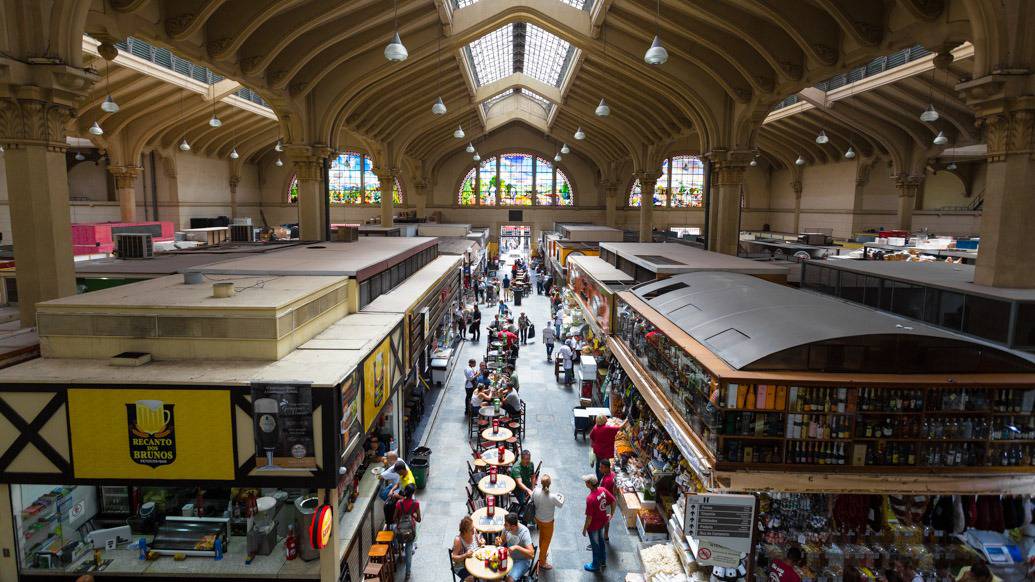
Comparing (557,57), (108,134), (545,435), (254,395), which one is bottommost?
(545,435)

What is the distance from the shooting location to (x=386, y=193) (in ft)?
99.3

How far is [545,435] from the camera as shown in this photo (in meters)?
11.9

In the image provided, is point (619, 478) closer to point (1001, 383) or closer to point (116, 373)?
point (1001, 383)

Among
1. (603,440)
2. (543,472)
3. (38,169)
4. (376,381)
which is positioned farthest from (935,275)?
(38,169)

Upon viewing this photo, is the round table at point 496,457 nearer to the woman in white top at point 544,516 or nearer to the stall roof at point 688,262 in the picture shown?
the woman in white top at point 544,516

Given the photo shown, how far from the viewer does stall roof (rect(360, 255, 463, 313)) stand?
9828mm

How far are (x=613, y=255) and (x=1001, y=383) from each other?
514 inches

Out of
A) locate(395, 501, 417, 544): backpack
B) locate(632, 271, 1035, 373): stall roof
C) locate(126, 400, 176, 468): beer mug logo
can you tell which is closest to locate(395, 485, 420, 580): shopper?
locate(395, 501, 417, 544): backpack

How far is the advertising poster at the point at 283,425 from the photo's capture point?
220 inches

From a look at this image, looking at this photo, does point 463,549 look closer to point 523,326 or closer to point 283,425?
point 283,425

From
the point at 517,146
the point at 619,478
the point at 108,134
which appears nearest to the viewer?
the point at 619,478

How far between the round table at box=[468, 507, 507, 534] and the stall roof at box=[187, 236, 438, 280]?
13.0 feet

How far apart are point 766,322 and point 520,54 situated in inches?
922

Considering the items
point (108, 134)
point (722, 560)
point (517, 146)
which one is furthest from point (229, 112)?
point (722, 560)
